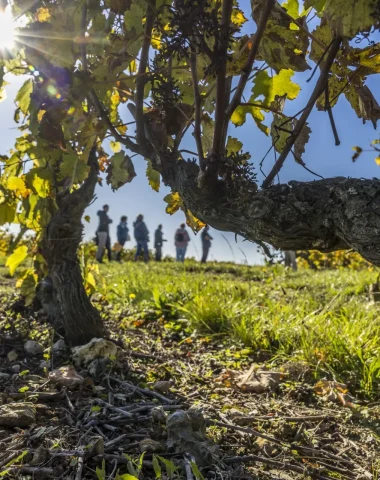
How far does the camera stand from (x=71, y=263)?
317 centimetres

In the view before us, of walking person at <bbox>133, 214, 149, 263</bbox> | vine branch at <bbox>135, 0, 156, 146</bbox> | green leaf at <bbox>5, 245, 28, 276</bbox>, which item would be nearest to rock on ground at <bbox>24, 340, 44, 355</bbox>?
green leaf at <bbox>5, 245, 28, 276</bbox>

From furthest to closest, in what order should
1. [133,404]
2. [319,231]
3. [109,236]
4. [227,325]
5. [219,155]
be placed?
[109,236], [227,325], [133,404], [219,155], [319,231]

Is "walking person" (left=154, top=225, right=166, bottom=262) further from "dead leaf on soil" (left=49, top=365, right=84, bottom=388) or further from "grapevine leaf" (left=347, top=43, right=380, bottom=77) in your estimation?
"grapevine leaf" (left=347, top=43, right=380, bottom=77)

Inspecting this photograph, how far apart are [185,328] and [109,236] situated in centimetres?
1083

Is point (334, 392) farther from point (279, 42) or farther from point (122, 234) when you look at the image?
point (122, 234)

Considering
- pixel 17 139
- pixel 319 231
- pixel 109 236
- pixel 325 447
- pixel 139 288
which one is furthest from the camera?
pixel 109 236

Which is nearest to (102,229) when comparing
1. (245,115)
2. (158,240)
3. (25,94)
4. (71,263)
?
(158,240)

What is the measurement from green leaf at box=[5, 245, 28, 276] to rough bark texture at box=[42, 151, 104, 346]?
279 mm

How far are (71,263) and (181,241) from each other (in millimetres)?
12078

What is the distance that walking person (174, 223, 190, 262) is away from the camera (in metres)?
15.1

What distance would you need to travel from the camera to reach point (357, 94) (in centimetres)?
153

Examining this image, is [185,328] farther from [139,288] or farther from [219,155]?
[219,155]

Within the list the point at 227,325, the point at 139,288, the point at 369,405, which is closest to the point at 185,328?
the point at 227,325

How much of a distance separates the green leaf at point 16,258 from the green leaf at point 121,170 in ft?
5.75
